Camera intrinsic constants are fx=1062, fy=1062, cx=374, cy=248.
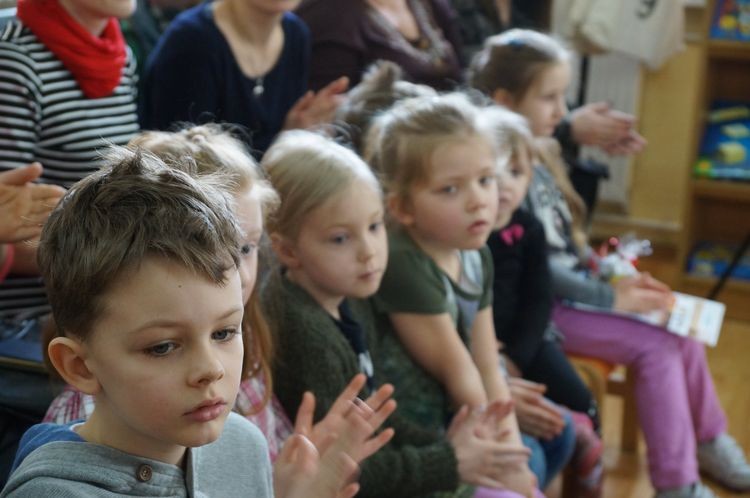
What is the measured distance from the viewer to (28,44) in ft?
5.25

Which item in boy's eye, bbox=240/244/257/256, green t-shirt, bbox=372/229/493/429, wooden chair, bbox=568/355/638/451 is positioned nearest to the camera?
boy's eye, bbox=240/244/257/256

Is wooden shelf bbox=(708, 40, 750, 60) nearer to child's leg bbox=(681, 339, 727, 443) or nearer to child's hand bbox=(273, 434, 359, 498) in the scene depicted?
child's leg bbox=(681, 339, 727, 443)

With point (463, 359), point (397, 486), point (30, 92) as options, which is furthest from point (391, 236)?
point (30, 92)

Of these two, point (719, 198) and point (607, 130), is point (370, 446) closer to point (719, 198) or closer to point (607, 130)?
point (607, 130)

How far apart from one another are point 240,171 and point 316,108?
0.74 m

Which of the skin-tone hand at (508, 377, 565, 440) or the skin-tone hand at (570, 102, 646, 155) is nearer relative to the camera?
the skin-tone hand at (508, 377, 565, 440)

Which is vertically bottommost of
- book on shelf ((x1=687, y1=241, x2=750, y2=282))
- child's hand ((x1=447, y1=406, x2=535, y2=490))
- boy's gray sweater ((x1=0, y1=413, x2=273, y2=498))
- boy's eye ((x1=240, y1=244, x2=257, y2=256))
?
book on shelf ((x1=687, y1=241, x2=750, y2=282))

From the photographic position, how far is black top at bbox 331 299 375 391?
5.07ft

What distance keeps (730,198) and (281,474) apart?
290 cm

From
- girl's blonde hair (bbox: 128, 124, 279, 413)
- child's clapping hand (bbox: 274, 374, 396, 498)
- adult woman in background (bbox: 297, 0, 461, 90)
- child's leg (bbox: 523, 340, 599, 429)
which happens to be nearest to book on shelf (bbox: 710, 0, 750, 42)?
adult woman in background (bbox: 297, 0, 461, 90)

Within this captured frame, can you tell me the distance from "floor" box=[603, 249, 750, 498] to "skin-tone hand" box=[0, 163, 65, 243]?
1589 mm

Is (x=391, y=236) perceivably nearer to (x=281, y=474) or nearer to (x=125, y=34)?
(x=281, y=474)

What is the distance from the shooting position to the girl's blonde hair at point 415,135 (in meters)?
1.78

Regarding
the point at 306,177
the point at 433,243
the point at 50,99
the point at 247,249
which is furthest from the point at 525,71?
A: the point at 247,249
